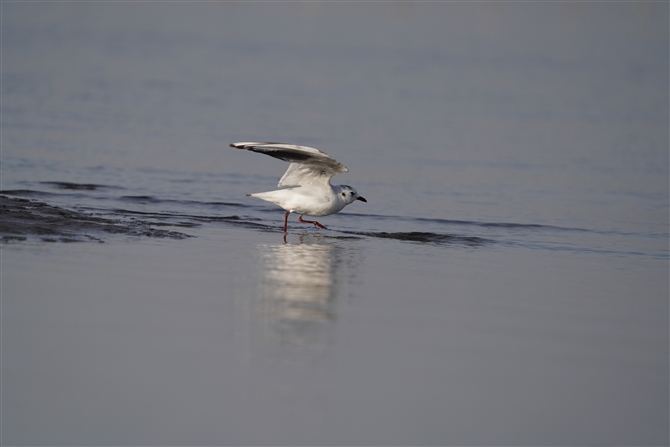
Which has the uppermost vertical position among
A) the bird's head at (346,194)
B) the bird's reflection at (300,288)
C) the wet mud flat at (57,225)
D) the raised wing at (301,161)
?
the raised wing at (301,161)

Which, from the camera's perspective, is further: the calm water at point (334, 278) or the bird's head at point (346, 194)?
the bird's head at point (346, 194)

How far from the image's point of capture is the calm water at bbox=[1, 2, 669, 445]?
5.34 m

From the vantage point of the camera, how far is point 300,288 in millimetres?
8219

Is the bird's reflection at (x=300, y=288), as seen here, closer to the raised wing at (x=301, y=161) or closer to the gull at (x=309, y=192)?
the gull at (x=309, y=192)

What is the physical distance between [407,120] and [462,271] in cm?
1414

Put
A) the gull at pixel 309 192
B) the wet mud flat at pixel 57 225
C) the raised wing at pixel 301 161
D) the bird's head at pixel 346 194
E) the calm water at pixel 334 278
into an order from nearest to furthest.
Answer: the calm water at pixel 334 278
the wet mud flat at pixel 57 225
the raised wing at pixel 301 161
the gull at pixel 309 192
the bird's head at pixel 346 194

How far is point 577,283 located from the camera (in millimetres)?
9195

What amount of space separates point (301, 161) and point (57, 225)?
294 centimetres

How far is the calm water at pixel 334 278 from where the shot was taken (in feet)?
17.5

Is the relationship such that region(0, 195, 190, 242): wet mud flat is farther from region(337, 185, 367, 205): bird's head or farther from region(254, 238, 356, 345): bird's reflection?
region(337, 185, 367, 205): bird's head

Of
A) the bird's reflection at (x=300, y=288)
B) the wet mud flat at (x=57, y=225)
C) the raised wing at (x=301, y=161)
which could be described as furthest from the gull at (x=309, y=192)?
the wet mud flat at (x=57, y=225)

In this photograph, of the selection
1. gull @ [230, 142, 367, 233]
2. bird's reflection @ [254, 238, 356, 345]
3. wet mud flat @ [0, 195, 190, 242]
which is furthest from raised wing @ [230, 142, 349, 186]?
wet mud flat @ [0, 195, 190, 242]

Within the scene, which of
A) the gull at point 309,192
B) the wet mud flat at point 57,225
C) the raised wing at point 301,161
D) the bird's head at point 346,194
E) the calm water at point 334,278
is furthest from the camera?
the bird's head at point 346,194

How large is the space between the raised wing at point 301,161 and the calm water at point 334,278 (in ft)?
2.24
